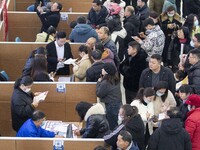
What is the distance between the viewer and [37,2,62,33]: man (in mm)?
9922

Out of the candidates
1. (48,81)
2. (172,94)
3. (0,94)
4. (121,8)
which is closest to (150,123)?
(172,94)

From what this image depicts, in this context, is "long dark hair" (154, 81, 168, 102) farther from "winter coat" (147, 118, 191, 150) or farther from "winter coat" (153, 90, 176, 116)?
"winter coat" (147, 118, 191, 150)

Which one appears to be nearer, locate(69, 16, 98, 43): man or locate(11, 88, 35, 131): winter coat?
locate(11, 88, 35, 131): winter coat

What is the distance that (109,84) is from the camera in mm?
7000

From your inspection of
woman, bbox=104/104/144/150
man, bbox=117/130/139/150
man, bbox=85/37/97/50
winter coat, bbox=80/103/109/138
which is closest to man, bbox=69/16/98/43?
man, bbox=85/37/97/50

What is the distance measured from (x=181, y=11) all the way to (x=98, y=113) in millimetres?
6364

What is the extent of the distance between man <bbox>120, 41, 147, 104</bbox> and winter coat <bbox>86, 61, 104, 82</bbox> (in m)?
0.53

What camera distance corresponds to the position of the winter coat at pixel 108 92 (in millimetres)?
7000

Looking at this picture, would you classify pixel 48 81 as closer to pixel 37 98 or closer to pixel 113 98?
pixel 37 98

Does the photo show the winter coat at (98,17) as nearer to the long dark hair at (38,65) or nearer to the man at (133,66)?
the man at (133,66)

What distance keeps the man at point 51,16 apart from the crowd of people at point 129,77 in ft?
0.06

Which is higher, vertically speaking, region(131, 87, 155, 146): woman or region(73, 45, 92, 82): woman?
region(73, 45, 92, 82): woman

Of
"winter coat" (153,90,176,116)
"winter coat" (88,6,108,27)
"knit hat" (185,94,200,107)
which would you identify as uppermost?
"winter coat" (88,6,108,27)

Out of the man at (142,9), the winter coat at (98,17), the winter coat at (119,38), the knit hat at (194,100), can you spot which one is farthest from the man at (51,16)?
the knit hat at (194,100)
